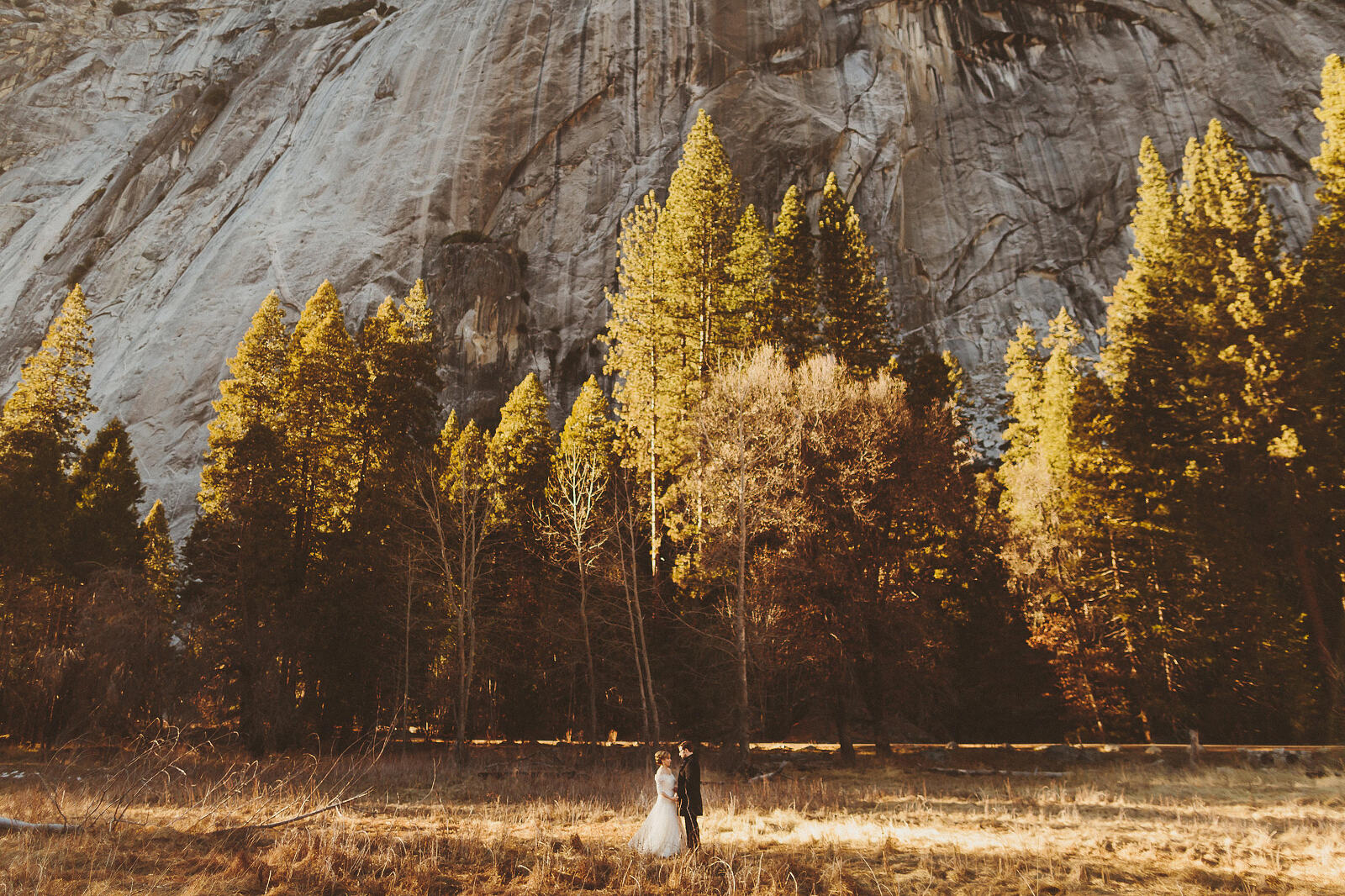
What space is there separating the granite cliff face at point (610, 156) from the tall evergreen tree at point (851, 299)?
71.7 feet

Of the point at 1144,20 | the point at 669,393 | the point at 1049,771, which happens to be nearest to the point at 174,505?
the point at 669,393

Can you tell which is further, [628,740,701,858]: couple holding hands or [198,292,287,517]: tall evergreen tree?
[198,292,287,517]: tall evergreen tree

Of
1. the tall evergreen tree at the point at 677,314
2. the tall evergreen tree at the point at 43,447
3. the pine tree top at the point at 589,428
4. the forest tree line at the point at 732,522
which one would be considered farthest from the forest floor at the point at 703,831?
the pine tree top at the point at 589,428

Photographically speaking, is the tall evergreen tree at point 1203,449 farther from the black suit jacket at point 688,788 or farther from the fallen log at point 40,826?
the fallen log at point 40,826

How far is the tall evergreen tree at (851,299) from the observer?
83.1 feet

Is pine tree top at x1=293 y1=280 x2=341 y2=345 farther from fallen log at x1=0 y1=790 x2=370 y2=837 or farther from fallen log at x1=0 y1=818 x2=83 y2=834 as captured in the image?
fallen log at x1=0 y1=790 x2=370 y2=837

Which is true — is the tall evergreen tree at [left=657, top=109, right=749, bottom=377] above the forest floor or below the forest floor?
above

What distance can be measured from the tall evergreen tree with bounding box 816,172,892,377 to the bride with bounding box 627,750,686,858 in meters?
18.2

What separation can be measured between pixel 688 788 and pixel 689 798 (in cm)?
11

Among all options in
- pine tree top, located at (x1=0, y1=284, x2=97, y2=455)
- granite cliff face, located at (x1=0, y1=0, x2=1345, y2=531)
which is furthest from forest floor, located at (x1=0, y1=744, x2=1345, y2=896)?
granite cliff face, located at (x1=0, y1=0, x2=1345, y2=531)

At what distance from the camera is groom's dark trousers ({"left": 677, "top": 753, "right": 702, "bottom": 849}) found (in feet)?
28.2

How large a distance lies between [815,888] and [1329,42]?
66442 millimetres

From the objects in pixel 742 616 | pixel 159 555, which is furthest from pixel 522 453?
pixel 159 555

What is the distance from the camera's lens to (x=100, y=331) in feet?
162
